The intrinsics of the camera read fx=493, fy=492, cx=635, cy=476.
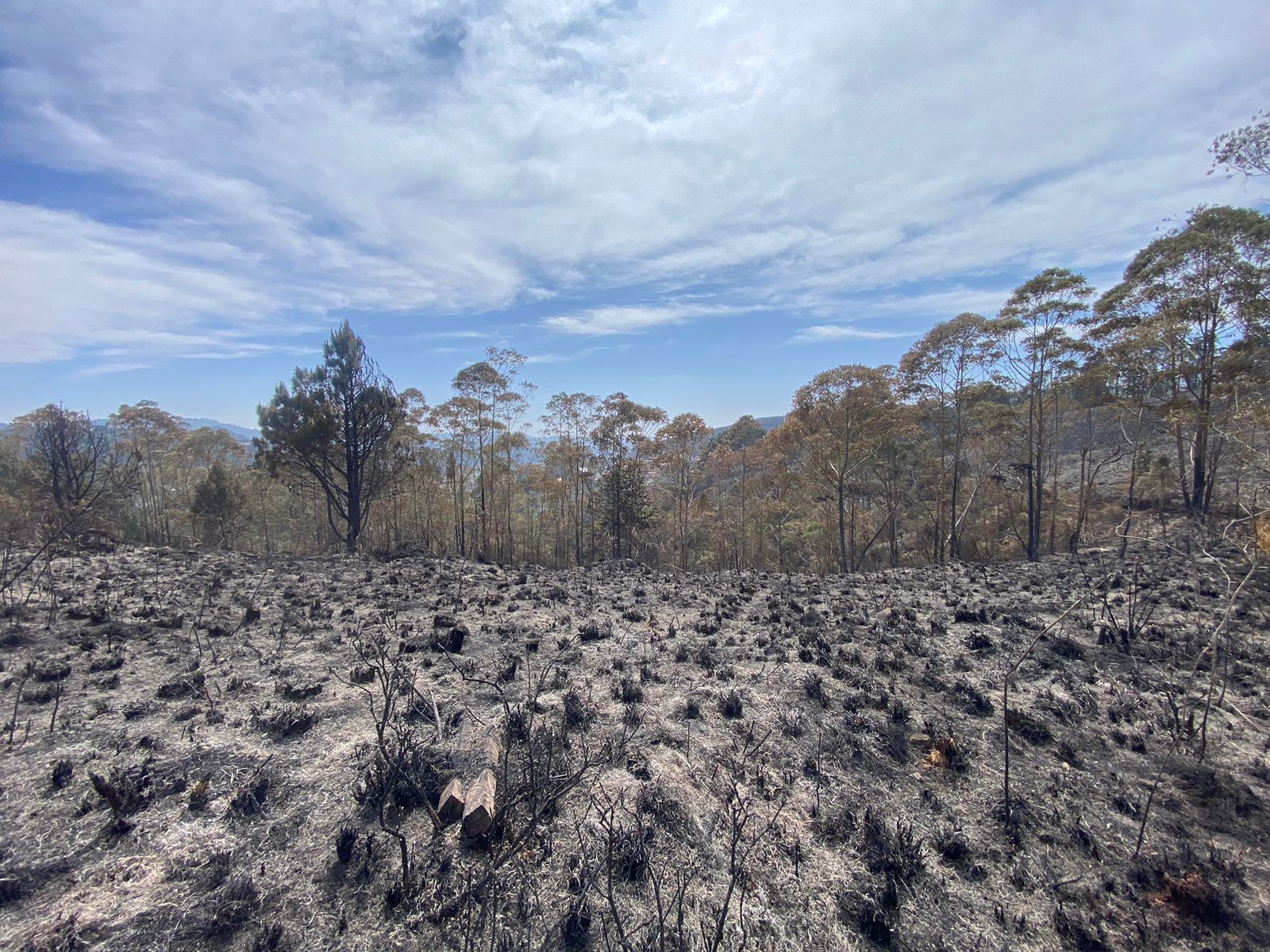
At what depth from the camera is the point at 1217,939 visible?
283 cm

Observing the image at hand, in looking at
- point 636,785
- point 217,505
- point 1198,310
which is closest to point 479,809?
point 636,785

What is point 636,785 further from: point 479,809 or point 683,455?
point 683,455

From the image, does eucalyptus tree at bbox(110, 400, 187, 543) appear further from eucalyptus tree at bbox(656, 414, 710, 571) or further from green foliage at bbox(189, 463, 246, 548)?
eucalyptus tree at bbox(656, 414, 710, 571)

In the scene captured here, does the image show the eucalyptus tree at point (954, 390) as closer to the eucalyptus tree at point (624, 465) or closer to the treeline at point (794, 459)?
the treeline at point (794, 459)

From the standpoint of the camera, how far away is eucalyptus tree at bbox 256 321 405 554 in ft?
63.8

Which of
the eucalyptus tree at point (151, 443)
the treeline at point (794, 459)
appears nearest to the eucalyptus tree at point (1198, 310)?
the treeline at point (794, 459)

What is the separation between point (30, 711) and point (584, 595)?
7511mm

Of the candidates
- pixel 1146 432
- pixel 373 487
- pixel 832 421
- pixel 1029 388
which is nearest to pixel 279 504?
pixel 373 487

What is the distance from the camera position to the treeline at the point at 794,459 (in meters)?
15.5

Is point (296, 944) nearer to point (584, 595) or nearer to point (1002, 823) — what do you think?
point (1002, 823)

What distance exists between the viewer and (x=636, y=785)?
12.8ft

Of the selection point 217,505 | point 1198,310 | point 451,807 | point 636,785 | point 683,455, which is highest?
point 1198,310

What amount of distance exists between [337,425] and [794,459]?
1977 centimetres

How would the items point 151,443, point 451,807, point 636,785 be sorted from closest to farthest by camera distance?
point 451,807, point 636,785, point 151,443
